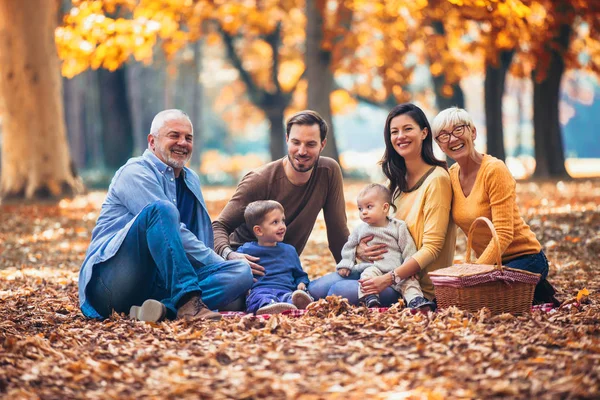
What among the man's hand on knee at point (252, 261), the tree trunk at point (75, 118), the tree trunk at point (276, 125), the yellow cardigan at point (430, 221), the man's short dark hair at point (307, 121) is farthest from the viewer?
the tree trunk at point (75, 118)

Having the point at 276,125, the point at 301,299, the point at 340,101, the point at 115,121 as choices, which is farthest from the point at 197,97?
the point at 301,299

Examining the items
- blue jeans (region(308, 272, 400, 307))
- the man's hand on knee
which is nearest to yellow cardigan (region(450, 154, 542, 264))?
blue jeans (region(308, 272, 400, 307))

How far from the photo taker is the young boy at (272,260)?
19.8 ft

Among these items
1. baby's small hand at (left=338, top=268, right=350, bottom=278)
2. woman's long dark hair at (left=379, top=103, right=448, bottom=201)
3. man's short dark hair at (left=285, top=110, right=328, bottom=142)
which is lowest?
baby's small hand at (left=338, top=268, right=350, bottom=278)

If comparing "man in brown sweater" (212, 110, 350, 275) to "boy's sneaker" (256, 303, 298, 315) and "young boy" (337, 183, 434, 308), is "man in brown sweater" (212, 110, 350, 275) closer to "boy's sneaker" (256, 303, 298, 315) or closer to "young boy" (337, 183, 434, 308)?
"young boy" (337, 183, 434, 308)

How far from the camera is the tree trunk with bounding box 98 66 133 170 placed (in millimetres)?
25641

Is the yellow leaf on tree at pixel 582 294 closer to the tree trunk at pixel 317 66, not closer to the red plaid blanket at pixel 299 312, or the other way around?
the red plaid blanket at pixel 299 312

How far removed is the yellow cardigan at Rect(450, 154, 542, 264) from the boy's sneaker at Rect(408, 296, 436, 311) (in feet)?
1.45

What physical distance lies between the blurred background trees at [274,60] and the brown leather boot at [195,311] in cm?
675

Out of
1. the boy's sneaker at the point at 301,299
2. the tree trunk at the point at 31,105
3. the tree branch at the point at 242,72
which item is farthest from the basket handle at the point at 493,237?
the tree branch at the point at 242,72

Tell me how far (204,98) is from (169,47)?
33.2 meters

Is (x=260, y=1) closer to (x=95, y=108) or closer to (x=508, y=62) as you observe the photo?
(x=508, y=62)

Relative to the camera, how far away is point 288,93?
2906cm

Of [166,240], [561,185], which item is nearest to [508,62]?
[561,185]
